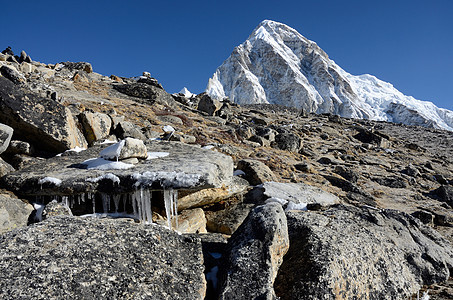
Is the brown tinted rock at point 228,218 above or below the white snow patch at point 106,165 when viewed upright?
below

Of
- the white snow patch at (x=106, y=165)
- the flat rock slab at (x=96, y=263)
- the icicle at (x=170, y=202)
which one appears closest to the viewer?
the flat rock slab at (x=96, y=263)

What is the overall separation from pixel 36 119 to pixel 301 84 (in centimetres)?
12444

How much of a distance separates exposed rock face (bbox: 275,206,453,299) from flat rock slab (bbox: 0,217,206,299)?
156cm

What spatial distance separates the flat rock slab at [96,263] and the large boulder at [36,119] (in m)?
3.59

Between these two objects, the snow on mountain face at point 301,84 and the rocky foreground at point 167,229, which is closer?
the rocky foreground at point 167,229

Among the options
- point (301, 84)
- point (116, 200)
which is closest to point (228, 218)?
point (116, 200)

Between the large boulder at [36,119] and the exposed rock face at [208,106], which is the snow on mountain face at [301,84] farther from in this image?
the large boulder at [36,119]

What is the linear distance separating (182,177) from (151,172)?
0.66 m

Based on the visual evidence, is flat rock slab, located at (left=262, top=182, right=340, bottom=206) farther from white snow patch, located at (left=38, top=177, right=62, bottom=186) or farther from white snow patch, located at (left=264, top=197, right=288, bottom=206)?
white snow patch, located at (left=38, top=177, right=62, bottom=186)

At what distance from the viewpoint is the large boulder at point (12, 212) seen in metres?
4.42

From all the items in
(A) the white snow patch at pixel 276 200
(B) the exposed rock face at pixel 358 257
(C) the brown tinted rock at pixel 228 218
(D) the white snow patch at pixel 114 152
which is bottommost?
(B) the exposed rock face at pixel 358 257

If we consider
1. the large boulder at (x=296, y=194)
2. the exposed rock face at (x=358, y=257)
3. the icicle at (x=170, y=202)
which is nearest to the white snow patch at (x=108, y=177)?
the icicle at (x=170, y=202)

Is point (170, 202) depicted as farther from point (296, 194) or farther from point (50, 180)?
point (296, 194)

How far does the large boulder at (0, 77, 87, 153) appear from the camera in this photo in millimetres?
6152
